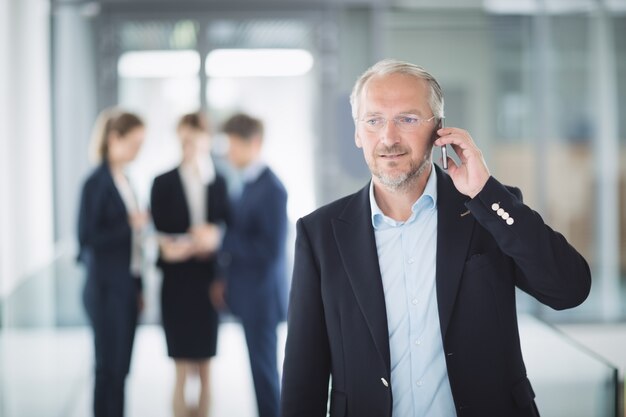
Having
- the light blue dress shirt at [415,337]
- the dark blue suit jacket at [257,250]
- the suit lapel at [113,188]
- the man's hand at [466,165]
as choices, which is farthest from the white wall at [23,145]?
the man's hand at [466,165]

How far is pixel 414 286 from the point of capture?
1986 millimetres

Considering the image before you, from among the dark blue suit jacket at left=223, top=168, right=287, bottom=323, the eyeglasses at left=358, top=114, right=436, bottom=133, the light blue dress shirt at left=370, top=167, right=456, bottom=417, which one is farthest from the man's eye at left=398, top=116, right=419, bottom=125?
the dark blue suit jacket at left=223, top=168, right=287, bottom=323

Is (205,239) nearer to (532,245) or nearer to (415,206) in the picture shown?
(415,206)

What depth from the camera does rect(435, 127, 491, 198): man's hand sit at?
6.25 ft

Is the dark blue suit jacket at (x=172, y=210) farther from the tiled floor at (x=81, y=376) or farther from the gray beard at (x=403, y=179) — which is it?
the gray beard at (x=403, y=179)

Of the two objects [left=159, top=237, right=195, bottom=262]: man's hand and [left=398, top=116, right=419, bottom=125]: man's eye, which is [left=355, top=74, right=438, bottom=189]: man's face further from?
[left=159, top=237, right=195, bottom=262]: man's hand

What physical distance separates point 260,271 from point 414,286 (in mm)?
2434

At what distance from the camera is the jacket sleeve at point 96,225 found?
14.1 ft

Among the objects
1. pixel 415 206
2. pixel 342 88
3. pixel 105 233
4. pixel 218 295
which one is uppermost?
pixel 342 88

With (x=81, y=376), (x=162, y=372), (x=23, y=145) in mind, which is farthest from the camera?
(x=162, y=372)

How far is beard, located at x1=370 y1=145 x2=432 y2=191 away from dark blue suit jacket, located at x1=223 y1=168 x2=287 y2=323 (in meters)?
2.39

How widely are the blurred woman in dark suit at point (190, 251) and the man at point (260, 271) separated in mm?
154

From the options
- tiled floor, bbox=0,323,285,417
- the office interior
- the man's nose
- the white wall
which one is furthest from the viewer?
the office interior

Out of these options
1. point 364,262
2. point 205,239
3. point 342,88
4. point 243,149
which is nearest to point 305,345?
point 364,262
